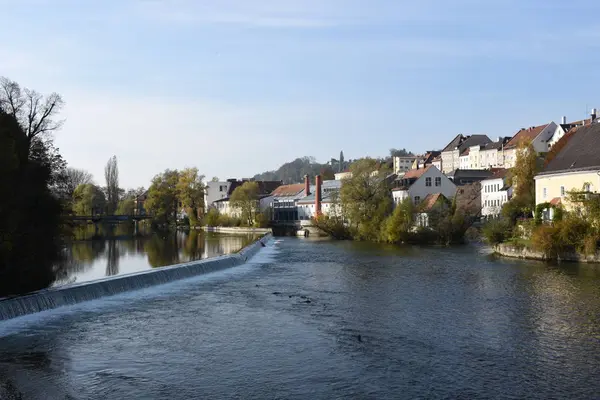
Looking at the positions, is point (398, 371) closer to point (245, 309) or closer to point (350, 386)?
point (350, 386)

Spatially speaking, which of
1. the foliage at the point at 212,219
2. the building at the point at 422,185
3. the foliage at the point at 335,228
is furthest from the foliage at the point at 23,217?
the foliage at the point at 212,219

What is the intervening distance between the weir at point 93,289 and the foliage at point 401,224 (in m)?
23.6

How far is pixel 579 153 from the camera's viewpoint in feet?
128

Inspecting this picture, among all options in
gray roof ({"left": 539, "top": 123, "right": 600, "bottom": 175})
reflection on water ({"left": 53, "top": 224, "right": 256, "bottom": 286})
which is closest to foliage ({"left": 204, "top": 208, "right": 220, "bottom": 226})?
reflection on water ({"left": 53, "top": 224, "right": 256, "bottom": 286})

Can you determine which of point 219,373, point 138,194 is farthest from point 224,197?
point 219,373

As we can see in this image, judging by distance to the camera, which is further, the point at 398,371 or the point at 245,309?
the point at 245,309

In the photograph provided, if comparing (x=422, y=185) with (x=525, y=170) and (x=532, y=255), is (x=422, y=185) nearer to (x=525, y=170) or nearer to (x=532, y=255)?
(x=525, y=170)

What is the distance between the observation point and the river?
1277 centimetres

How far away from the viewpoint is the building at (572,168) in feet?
120

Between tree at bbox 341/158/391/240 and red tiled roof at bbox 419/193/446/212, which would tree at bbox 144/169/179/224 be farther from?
red tiled roof at bbox 419/193/446/212

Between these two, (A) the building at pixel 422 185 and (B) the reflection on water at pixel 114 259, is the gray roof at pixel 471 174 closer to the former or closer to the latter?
(A) the building at pixel 422 185

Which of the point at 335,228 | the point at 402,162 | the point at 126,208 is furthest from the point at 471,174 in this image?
the point at 126,208

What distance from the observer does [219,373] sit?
45.1ft

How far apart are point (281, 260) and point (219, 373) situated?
25179 mm
